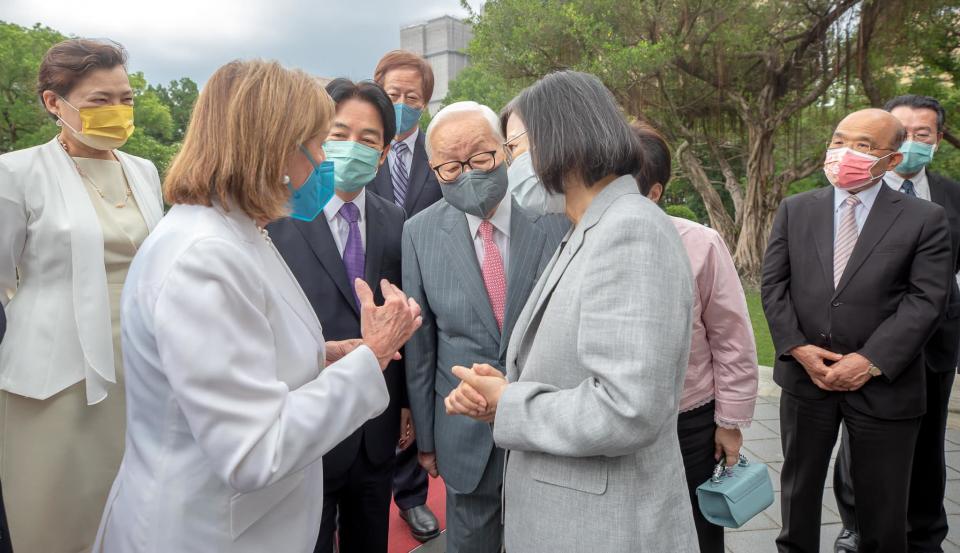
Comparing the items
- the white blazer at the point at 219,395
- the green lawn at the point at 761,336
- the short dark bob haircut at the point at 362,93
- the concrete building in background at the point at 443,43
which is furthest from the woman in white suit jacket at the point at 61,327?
the concrete building in background at the point at 443,43

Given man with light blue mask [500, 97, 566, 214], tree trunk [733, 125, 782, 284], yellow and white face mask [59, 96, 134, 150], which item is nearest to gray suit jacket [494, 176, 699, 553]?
man with light blue mask [500, 97, 566, 214]

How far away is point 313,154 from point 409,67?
2.60 metres

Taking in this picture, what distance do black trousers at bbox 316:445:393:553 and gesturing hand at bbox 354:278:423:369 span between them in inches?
32.9

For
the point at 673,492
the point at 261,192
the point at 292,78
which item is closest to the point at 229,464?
the point at 261,192

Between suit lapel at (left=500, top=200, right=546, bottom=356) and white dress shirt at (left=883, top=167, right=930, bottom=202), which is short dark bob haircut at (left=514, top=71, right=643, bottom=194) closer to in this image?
suit lapel at (left=500, top=200, right=546, bottom=356)

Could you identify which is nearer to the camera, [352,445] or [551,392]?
[551,392]

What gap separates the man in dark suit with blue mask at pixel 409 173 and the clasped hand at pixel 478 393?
1915 mm

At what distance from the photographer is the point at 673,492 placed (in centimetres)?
157

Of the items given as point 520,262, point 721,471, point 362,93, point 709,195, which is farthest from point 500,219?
point 709,195

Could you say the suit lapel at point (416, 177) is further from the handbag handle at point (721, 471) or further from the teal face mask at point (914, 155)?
the teal face mask at point (914, 155)

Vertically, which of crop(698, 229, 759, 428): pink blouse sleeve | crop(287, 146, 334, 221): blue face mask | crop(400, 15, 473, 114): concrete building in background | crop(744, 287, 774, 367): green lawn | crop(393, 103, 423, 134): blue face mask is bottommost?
crop(744, 287, 774, 367): green lawn

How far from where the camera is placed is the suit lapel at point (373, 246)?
2535 mm

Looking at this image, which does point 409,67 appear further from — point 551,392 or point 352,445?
point 551,392

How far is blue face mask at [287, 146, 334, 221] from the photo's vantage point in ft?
5.79
